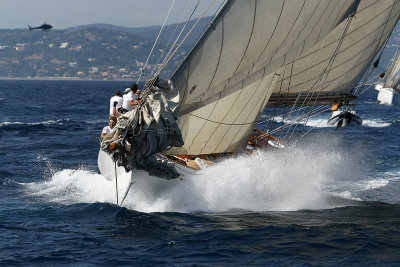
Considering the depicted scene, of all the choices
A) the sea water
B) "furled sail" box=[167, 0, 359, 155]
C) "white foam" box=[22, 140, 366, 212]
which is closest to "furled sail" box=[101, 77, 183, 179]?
"furled sail" box=[167, 0, 359, 155]

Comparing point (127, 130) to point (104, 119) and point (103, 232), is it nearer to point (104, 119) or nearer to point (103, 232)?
point (103, 232)

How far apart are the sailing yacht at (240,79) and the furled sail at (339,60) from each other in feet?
0.11

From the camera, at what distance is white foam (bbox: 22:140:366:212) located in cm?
1794

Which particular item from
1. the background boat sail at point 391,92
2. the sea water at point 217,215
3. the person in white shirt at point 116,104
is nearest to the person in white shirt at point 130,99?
the person in white shirt at point 116,104

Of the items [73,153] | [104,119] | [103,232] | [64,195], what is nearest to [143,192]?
[103,232]

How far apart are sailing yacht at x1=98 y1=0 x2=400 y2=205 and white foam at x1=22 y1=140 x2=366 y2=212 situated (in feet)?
1.52

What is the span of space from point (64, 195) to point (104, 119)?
3466 centimetres

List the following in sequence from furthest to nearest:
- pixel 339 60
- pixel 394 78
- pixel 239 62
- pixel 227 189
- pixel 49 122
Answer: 1. pixel 394 78
2. pixel 49 122
3. pixel 339 60
4. pixel 227 189
5. pixel 239 62

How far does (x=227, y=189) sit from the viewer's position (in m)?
18.8

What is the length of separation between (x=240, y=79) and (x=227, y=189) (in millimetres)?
3206

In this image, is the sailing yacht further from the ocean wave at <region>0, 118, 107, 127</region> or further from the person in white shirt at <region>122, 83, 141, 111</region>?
the ocean wave at <region>0, 118, 107, 127</region>

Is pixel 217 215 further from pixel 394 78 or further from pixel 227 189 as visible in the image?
pixel 394 78

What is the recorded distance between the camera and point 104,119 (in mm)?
54531

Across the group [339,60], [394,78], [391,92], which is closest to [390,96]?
[391,92]
